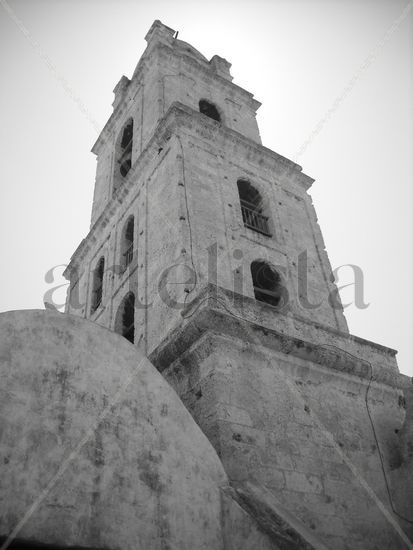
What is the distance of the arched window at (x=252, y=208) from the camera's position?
12.5 m

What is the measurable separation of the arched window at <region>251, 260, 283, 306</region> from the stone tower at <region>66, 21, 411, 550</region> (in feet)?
0.10

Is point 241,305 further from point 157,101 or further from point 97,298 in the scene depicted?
point 157,101

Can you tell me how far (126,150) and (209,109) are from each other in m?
3.05

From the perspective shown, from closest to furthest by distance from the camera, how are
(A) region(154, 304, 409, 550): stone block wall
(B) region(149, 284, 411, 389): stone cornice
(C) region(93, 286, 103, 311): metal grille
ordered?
(A) region(154, 304, 409, 550): stone block wall < (B) region(149, 284, 411, 389): stone cornice < (C) region(93, 286, 103, 311): metal grille

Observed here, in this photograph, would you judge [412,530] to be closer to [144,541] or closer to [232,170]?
[144,541]

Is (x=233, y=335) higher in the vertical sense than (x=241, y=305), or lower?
lower

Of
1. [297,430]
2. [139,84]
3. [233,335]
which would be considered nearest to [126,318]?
[233,335]

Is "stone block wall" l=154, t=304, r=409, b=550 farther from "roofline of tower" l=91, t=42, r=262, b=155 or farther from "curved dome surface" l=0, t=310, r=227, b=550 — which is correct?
"roofline of tower" l=91, t=42, r=262, b=155

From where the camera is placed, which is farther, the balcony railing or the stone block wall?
the balcony railing

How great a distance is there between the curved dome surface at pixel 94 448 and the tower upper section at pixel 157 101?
395 inches

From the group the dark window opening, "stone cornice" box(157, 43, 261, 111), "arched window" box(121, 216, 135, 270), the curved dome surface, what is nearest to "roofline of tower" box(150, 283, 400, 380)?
the curved dome surface

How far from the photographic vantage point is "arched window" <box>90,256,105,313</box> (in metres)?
13.4

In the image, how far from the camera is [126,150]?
16594 millimetres

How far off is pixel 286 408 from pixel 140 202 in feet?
23.5
